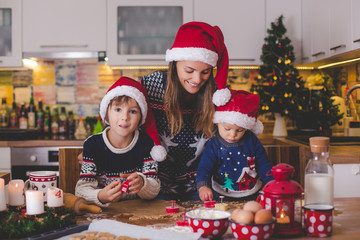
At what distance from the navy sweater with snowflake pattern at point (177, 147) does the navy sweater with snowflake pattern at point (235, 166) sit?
0.09 m

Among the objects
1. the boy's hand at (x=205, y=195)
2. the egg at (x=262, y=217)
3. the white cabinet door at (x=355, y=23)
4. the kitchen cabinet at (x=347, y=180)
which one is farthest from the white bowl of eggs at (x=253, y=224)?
the white cabinet door at (x=355, y=23)

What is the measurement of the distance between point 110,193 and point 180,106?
1.98 ft

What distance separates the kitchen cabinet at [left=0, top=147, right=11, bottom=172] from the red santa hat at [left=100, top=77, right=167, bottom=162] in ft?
5.16

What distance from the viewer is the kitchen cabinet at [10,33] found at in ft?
10.3

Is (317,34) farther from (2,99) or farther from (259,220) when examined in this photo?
(2,99)

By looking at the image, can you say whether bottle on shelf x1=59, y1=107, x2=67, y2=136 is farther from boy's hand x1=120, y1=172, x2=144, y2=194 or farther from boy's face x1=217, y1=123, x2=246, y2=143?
boy's hand x1=120, y1=172, x2=144, y2=194

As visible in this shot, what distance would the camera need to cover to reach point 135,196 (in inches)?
60.8

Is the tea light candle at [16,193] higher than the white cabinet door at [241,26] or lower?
lower

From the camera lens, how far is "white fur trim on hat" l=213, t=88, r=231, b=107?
1.67 meters

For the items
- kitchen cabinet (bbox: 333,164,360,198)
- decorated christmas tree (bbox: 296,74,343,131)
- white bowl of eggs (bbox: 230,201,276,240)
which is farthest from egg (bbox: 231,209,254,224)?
decorated christmas tree (bbox: 296,74,343,131)

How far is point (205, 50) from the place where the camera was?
1.66m

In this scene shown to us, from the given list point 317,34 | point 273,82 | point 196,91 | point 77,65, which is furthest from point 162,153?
point 77,65

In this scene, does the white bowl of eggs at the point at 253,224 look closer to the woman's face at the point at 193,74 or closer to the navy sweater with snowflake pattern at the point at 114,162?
the navy sweater with snowflake pattern at the point at 114,162

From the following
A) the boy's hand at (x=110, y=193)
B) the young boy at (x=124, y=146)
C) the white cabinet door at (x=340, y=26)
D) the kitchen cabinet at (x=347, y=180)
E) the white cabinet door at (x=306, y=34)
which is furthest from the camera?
the white cabinet door at (x=306, y=34)
